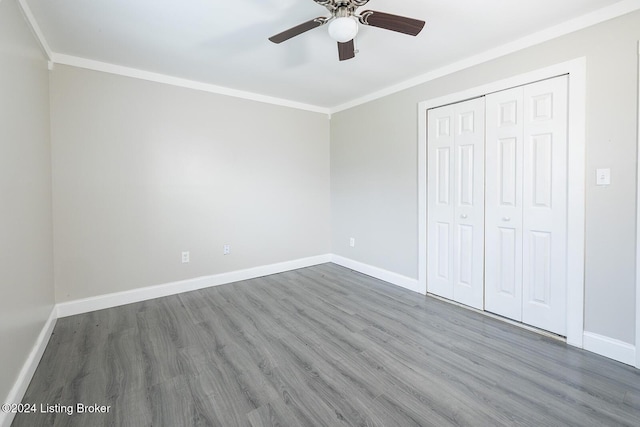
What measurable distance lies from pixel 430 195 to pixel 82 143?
3.67 meters

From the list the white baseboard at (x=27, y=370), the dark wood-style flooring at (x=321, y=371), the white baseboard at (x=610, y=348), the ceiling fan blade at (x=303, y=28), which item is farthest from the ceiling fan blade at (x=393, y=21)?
the white baseboard at (x=27, y=370)

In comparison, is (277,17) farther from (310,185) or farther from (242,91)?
(310,185)

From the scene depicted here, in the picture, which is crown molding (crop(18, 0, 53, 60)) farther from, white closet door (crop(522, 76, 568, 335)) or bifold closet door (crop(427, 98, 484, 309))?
white closet door (crop(522, 76, 568, 335))

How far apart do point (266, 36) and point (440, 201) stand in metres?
2.36

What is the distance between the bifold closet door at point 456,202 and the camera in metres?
2.74

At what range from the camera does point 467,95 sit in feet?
9.04

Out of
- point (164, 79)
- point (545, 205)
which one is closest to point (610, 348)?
point (545, 205)

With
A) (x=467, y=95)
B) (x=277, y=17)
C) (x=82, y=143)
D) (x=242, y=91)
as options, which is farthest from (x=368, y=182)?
(x=82, y=143)

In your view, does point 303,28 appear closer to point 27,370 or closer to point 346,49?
point 346,49

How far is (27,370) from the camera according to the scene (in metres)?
1.74

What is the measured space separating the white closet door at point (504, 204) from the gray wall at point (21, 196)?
11.6ft

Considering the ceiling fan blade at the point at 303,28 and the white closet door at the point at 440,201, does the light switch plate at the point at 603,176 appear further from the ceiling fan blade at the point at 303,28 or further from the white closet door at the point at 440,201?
the ceiling fan blade at the point at 303,28

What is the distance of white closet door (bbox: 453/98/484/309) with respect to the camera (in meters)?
2.71

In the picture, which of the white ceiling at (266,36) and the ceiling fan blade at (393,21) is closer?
the ceiling fan blade at (393,21)
